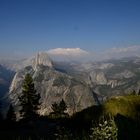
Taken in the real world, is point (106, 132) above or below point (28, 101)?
above

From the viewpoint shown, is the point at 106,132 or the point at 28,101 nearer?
the point at 106,132

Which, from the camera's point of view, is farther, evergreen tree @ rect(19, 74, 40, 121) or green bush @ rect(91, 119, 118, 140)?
evergreen tree @ rect(19, 74, 40, 121)

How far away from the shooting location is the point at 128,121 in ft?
20.4

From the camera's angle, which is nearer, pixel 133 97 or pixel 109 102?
pixel 109 102

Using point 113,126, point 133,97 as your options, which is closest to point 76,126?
point 133,97

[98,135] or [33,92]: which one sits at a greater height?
[98,135]

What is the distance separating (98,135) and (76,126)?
13433mm

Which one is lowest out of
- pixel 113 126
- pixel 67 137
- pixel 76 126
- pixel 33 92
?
pixel 33 92

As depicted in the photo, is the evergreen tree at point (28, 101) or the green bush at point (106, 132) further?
the evergreen tree at point (28, 101)

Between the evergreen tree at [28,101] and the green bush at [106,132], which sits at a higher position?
the green bush at [106,132]

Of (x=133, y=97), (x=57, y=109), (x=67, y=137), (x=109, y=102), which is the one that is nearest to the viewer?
(x=67, y=137)

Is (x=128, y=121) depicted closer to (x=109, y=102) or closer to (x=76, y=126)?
(x=76, y=126)

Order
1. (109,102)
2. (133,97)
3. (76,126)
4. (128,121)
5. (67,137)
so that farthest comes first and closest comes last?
(133,97) < (109,102) < (76,126) < (67,137) < (128,121)

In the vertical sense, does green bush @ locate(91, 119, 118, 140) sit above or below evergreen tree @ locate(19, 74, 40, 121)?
above
